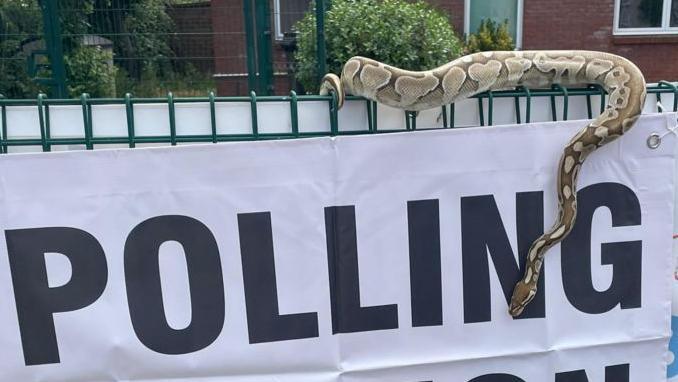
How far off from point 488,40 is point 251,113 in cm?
810

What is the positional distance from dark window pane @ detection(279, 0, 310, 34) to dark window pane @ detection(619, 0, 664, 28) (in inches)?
208

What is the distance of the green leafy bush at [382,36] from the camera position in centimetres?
503

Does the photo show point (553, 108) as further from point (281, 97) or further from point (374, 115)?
point (281, 97)

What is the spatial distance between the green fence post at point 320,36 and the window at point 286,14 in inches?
128

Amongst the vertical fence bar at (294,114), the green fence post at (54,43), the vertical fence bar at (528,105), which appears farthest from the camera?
the green fence post at (54,43)

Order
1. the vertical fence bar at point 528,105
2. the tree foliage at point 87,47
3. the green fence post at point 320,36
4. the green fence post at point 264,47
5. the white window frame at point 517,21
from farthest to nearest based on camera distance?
the white window frame at point 517,21, the tree foliage at point 87,47, the green fence post at point 264,47, the green fence post at point 320,36, the vertical fence bar at point 528,105

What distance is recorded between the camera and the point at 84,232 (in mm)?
2119

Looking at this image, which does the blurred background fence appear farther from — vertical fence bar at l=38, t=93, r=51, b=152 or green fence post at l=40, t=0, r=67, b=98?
vertical fence bar at l=38, t=93, r=51, b=152

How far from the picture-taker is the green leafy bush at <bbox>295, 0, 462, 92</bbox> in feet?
16.5

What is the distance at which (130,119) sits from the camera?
219cm

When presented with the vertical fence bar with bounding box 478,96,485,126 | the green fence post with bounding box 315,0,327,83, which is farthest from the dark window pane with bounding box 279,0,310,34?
the vertical fence bar with bounding box 478,96,485,126

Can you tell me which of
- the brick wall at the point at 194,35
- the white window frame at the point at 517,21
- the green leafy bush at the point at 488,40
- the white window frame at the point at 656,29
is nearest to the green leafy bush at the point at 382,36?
the brick wall at the point at 194,35

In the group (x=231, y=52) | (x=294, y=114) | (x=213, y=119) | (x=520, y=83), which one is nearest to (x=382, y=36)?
(x=231, y=52)

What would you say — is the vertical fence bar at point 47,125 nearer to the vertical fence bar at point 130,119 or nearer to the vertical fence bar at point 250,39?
the vertical fence bar at point 130,119
